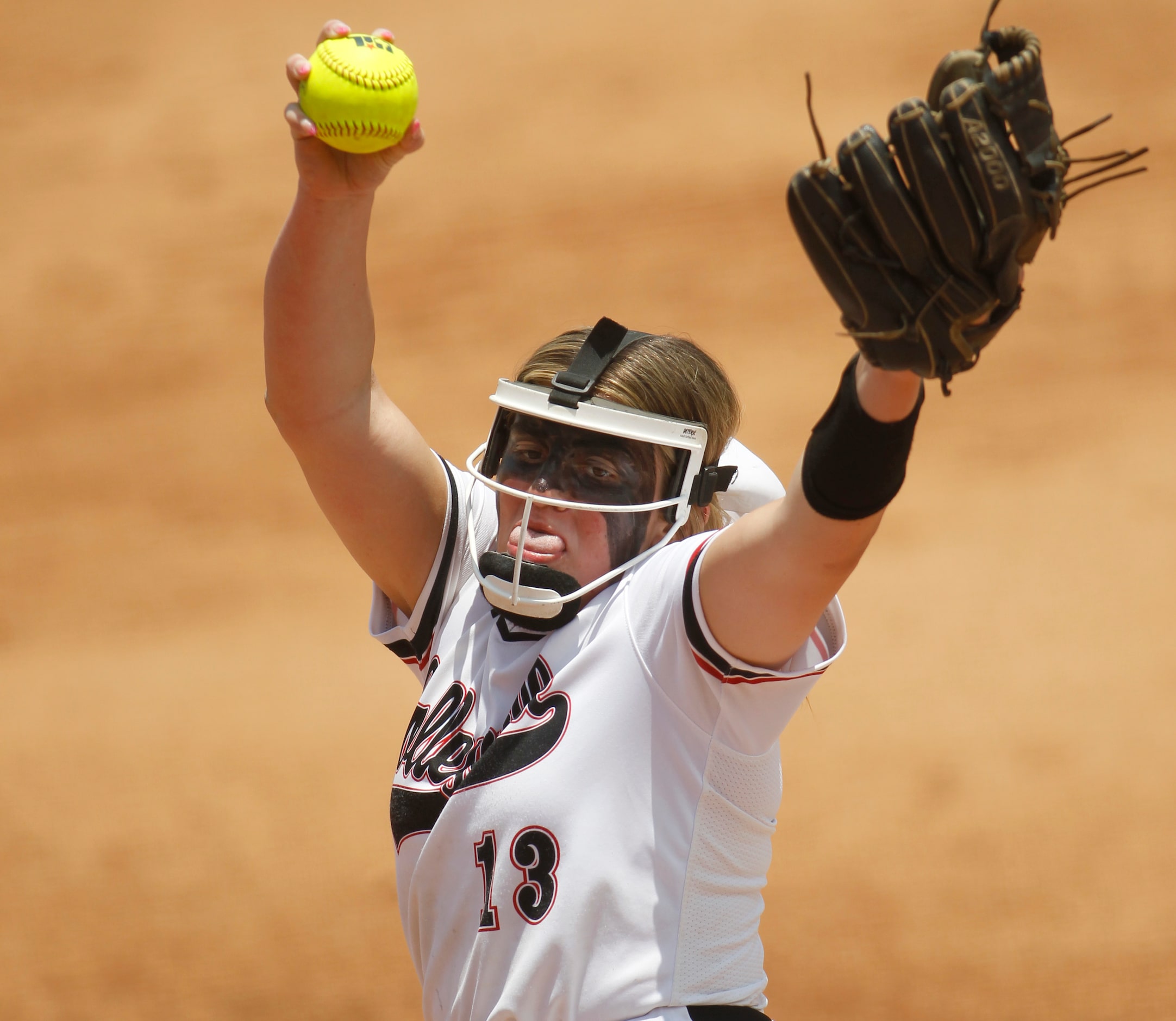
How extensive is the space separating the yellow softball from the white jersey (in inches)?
34.4

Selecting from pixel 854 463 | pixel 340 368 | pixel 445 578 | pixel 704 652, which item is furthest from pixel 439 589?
pixel 854 463

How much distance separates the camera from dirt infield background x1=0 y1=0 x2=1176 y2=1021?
4758 mm

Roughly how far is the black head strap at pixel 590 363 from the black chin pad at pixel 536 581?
0.96 feet

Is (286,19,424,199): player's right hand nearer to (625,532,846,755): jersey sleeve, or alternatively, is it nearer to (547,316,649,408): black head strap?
(547,316,649,408): black head strap

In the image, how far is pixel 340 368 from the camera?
7.08ft

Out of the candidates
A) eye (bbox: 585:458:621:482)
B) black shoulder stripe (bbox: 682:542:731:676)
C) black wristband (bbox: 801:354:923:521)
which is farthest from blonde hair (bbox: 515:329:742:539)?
black wristband (bbox: 801:354:923:521)

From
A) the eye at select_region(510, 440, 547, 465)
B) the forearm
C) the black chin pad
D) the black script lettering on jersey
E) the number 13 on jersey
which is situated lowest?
the number 13 on jersey

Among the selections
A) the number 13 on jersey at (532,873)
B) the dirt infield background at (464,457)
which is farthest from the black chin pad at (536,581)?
the dirt infield background at (464,457)

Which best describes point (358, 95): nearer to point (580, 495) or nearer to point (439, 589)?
point (580, 495)

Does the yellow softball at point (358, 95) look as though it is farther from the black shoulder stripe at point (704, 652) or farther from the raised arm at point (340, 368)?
the black shoulder stripe at point (704, 652)

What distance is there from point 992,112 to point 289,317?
1.24 m

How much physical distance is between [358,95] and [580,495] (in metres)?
0.77

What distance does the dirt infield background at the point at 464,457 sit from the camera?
4.76m

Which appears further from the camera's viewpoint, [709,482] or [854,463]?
[709,482]
